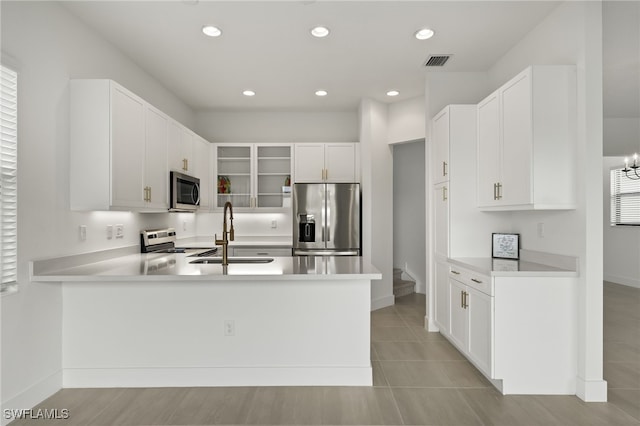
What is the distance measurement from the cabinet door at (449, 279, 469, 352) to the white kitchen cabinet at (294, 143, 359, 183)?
227 cm

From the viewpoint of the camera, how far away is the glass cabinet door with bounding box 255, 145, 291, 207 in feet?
17.0

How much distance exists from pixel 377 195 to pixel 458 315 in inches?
85.4

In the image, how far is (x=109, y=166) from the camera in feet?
8.77

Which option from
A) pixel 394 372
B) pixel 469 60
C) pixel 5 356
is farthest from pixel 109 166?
pixel 469 60

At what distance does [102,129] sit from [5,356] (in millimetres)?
1624

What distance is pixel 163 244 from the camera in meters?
4.13

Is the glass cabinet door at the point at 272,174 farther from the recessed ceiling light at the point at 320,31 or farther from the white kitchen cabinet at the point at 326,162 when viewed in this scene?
the recessed ceiling light at the point at 320,31

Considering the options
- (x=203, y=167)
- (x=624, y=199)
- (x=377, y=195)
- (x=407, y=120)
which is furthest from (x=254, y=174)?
(x=624, y=199)

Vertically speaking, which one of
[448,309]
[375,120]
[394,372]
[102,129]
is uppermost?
[375,120]

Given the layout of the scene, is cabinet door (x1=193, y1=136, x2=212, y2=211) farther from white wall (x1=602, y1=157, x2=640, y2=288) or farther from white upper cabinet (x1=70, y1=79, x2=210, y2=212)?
white wall (x1=602, y1=157, x2=640, y2=288)

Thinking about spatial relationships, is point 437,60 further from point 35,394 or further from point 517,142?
point 35,394

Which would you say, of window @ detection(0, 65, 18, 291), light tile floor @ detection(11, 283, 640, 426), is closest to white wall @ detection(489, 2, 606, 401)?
light tile floor @ detection(11, 283, 640, 426)

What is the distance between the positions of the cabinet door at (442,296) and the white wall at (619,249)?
5.13m

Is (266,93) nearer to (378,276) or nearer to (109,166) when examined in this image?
(109,166)
